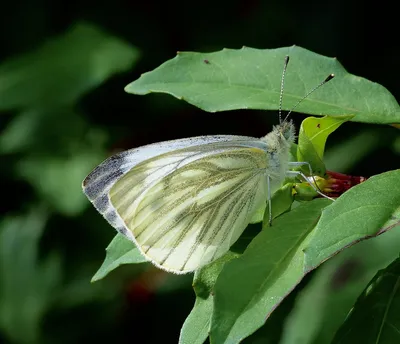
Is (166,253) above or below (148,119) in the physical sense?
above

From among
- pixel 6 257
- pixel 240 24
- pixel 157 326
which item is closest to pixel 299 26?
pixel 240 24

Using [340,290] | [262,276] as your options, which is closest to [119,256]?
[262,276]

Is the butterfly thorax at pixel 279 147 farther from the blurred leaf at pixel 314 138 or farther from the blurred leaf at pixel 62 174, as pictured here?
the blurred leaf at pixel 62 174

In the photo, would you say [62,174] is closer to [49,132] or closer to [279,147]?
[49,132]

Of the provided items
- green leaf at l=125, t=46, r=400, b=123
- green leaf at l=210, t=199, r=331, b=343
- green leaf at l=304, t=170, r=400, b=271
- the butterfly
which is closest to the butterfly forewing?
the butterfly

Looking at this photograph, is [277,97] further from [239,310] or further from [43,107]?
[43,107]

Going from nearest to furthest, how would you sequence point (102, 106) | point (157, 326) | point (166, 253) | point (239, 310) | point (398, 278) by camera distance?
point (239, 310), point (398, 278), point (166, 253), point (157, 326), point (102, 106)
